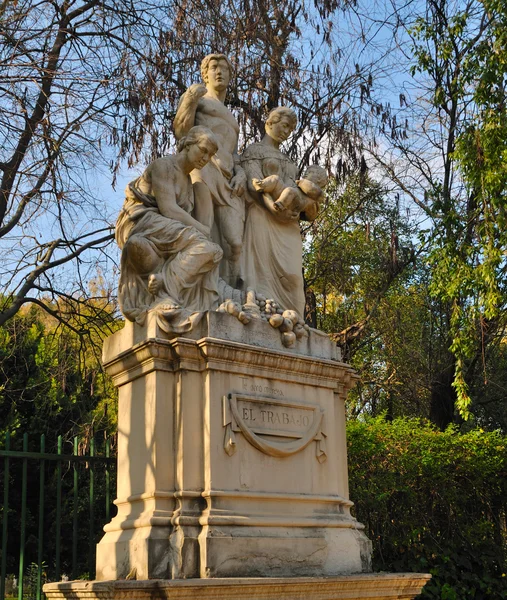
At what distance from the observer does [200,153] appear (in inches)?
235

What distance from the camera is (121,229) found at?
5.98 m

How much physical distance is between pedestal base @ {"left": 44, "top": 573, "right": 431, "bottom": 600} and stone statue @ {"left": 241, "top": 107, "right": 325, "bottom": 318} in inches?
82.4

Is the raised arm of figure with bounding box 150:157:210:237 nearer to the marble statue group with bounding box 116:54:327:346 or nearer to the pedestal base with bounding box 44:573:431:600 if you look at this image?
the marble statue group with bounding box 116:54:327:346

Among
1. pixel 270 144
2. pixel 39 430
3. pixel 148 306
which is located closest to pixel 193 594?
pixel 148 306

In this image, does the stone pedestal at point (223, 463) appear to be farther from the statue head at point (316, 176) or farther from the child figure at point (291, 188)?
the statue head at point (316, 176)

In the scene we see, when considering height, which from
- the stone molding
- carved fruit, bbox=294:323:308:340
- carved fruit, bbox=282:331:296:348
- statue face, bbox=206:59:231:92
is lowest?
the stone molding

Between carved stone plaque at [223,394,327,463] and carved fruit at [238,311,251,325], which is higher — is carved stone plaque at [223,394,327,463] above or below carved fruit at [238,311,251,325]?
below

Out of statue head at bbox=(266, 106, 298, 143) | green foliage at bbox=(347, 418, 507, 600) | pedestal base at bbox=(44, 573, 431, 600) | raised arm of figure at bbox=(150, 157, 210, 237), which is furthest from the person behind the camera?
green foliage at bbox=(347, 418, 507, 600)

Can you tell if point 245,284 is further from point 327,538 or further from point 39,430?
point 39,430

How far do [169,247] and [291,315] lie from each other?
43.0 inches

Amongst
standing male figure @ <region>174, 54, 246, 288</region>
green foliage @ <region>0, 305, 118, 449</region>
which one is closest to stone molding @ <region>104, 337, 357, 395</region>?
standing male figure @ <region>174, 54, 246, 288</region>

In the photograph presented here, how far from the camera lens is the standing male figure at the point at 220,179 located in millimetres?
6246

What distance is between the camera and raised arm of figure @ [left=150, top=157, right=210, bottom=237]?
19.5ft

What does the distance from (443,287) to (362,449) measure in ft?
7.34
